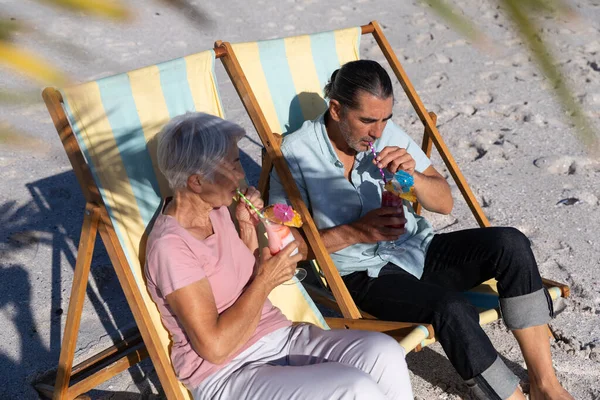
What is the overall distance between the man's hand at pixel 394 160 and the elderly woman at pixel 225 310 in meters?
0.50

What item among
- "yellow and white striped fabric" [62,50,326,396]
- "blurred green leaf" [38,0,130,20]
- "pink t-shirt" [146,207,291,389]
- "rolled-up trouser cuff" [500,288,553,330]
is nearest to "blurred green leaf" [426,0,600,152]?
"blurred green leaf" [38,0,130,20]

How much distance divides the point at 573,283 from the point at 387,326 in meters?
1.35

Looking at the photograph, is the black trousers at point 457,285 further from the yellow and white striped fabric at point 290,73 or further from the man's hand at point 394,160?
the yellow and white striped fabric at point 290,73

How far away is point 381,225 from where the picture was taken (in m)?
2.72

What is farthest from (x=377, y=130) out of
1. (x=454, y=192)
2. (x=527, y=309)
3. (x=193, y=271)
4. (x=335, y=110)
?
(x=454, y=192)

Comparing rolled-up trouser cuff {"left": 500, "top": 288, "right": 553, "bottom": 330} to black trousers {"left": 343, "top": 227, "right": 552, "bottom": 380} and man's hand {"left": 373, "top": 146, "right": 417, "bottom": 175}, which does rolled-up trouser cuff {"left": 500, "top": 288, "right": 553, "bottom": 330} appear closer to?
black trousers {"left": 343, "top": 227, "right": 552, "bottom": 380}

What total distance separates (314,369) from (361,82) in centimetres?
113

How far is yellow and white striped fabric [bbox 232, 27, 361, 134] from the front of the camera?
128 inches

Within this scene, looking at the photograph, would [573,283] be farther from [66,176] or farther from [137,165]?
[66,176]

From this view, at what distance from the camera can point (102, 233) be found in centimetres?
247

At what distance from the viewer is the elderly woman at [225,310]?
226 cm

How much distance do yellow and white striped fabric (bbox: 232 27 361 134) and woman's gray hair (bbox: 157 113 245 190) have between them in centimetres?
82

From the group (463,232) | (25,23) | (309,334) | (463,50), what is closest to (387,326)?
(309,334)

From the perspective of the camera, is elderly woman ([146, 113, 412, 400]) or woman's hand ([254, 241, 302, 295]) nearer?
elderly woman ([146, 113, 412, 400])
